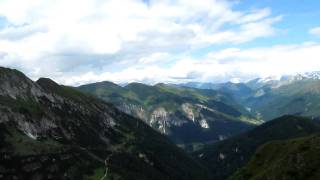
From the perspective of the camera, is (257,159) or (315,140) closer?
(315,140)

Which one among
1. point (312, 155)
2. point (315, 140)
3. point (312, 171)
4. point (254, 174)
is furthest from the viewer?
point (254, 174)

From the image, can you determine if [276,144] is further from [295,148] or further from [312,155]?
[312,155]

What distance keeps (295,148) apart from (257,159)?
26577mm

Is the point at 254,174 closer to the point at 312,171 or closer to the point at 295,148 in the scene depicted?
the point at 295,148

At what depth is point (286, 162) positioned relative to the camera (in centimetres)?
15338

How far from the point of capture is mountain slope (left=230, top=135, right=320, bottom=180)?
140 meters

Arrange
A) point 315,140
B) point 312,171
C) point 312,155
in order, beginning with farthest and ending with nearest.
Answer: point 315,140, point 312,155, point 312,171

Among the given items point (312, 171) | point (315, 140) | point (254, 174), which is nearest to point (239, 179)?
point (254, 174)

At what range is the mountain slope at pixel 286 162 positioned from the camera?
5512 inches

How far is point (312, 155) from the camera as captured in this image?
480ft

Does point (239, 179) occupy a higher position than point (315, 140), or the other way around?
point (315, 140)

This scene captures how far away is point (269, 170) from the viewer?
158 metres

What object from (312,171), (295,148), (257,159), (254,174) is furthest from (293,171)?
(257,159)

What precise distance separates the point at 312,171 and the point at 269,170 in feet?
74.7
